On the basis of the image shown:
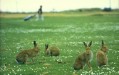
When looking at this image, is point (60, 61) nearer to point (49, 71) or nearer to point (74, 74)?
point (49, 71)

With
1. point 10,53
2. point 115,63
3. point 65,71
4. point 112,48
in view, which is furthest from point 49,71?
point 112,48

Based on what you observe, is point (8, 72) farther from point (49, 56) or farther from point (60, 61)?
point (49, 56)

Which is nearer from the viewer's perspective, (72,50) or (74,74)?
(74,74)

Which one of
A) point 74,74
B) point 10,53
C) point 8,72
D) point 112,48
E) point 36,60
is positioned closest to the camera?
point 74,74

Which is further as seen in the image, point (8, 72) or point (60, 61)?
point (60, 61)

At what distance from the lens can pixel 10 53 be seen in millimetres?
25422

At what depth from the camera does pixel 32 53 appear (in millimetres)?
20469

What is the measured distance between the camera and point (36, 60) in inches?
853

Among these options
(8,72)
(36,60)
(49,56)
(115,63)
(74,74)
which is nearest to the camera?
(74,74)

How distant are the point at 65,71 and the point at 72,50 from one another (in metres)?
8.98

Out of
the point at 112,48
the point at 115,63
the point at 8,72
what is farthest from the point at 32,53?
the point at 112,48

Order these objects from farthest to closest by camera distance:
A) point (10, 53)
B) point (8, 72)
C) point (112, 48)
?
point (112, 48) → point (10, 53) → point (8, 72)

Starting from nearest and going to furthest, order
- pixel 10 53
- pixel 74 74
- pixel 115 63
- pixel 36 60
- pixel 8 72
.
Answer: pixel 74 74
pixel 8 72
pixel 115 63
pixel 36 60
pixel 10 53

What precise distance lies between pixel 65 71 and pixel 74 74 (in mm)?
1109
